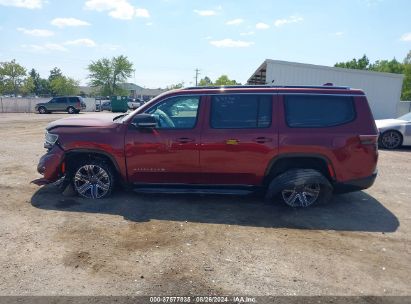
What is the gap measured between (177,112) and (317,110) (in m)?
2.25

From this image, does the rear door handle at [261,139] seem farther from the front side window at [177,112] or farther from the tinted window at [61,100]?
the tinted window at [61,100]

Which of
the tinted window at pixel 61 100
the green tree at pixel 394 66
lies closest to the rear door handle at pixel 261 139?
the tinted window at pixel 61 100

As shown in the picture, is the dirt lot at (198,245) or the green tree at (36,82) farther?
the green tree at (36,82)

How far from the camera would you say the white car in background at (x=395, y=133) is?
11258 mm

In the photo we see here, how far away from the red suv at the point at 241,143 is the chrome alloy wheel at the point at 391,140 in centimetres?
756

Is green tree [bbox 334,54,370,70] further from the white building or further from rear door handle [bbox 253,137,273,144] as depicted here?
rear door handle [bbox 253,137,273,144]

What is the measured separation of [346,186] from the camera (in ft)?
16.6

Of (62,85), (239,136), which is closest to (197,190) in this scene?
(239,136)

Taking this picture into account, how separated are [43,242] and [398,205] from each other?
5.63 metres

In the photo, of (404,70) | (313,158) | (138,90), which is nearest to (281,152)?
(313,158)

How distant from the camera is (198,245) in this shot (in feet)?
12.6

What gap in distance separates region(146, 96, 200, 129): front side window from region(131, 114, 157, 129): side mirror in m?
0.18

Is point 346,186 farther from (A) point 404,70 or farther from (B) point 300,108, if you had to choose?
(A) point 404,70

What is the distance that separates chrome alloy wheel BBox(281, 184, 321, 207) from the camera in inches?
203
